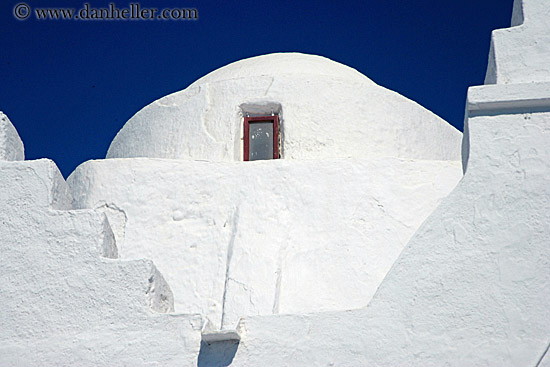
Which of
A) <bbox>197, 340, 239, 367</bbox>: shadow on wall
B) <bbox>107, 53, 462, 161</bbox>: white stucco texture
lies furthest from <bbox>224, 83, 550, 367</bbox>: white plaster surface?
<bbox>107, 53, 462, 161</bbox>: white stucco texture

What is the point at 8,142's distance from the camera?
737cm

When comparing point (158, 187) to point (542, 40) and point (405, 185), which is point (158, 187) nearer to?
point (405, 185)

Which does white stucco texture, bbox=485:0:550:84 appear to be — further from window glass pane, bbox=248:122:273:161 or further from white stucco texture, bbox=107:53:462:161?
window glass pane, bbox=248:122:273:161

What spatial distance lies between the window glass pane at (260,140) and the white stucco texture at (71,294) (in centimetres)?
344

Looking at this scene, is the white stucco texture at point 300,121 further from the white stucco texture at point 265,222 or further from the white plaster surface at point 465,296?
the white plaster surface at point 465,296

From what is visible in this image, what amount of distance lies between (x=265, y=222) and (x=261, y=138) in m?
2.09

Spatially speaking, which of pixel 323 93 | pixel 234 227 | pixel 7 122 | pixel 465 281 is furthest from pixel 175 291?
pixel 323 93

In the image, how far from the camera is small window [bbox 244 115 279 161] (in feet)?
33.4

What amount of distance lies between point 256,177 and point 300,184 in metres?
0.46

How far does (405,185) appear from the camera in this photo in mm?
8812

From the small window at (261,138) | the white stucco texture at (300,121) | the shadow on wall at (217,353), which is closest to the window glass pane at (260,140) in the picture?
the small window at (261,138)

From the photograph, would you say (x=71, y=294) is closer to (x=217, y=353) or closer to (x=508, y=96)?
(x=217, y=353)

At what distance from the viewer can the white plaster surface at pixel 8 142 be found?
7.29 m

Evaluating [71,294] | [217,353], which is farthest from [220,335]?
[71,294]
